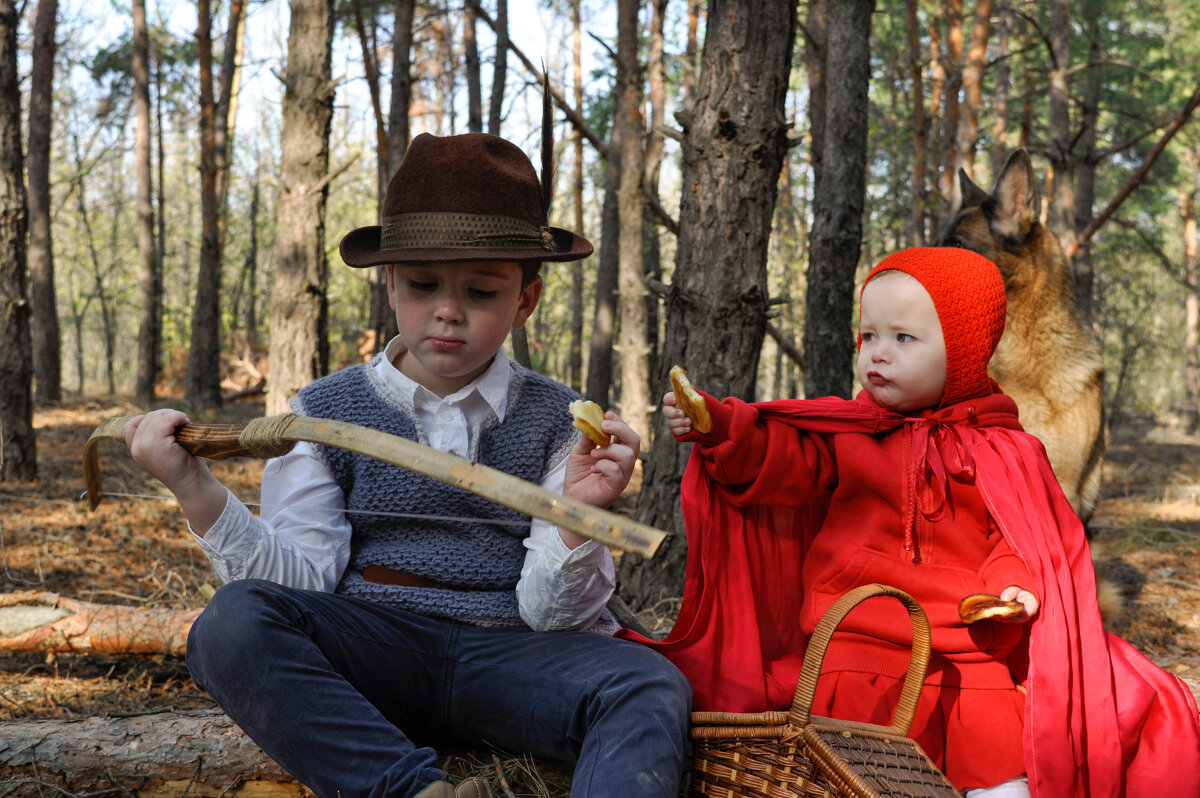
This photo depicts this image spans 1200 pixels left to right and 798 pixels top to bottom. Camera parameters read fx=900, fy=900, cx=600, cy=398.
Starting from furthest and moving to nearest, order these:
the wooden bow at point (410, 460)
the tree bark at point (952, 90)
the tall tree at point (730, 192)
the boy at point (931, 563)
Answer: the tree bark at point (952, 90) < the tall tree at point (730, 192) < the boy at point (931, 563) < the wooden bow at point (410, 460)

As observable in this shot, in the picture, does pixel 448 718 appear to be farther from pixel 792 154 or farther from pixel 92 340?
pixel 92 340

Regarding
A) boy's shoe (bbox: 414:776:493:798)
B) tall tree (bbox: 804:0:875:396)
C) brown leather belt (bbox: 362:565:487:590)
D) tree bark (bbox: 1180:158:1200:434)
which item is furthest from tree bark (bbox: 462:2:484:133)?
tree bark (bbox: 1180:158:1200:434)

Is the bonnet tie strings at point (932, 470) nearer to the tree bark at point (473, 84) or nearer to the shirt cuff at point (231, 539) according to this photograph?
the shirt cuff at point (231, 539)

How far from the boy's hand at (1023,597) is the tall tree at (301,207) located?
5.37m

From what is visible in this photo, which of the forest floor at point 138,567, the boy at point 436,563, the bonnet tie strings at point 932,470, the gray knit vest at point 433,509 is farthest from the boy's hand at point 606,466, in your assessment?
the forest floor at point 138,567

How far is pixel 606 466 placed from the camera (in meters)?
2.11

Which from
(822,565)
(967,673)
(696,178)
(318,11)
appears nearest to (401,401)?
(822,565)

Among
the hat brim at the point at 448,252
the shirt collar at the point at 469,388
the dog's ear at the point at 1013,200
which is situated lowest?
the shirt collar at the point at 469,388

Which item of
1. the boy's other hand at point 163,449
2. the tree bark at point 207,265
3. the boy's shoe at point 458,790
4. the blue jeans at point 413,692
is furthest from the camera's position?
the tree bark at point 207,265

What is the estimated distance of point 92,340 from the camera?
139 feet

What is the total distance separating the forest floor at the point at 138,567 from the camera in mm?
3344

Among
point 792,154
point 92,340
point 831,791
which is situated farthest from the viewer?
point 92,340

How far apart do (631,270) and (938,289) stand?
8033mm

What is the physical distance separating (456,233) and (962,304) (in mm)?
1303
